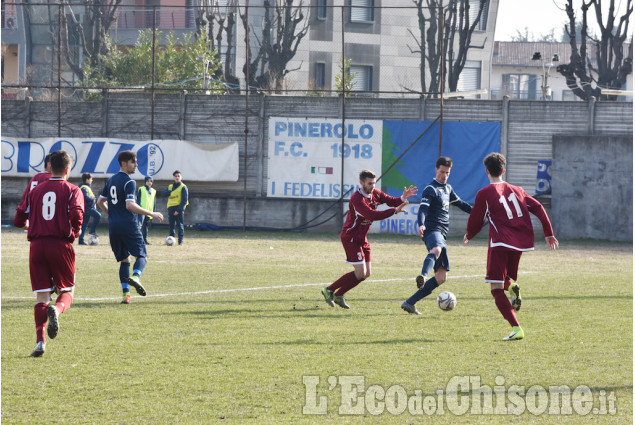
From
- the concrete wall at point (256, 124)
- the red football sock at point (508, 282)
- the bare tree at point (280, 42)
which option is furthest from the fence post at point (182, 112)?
the red football sock at point (508, 282)

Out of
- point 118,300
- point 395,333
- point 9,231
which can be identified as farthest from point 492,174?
point 9,231

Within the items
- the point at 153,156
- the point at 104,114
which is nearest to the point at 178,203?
the point at 153,156

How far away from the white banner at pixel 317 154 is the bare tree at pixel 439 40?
14.9 ft

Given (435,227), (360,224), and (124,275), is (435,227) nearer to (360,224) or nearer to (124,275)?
(360,224)

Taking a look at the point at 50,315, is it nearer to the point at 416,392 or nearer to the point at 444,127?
the point at 416,392

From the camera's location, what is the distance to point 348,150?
91.8 ft

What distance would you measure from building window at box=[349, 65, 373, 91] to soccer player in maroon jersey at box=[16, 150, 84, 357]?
2929cm

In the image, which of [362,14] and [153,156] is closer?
[153,156]

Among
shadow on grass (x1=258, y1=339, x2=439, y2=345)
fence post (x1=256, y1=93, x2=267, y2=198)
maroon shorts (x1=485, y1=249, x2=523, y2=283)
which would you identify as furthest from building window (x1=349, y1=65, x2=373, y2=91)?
shadow on grass (x1=258, y1=339, x2=439, y2=345)

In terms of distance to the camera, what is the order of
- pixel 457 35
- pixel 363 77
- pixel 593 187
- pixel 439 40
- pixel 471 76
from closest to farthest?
pixel 593 187, pixel 439 40, pixel 457 35, pixel 363 77, pixel 471 76

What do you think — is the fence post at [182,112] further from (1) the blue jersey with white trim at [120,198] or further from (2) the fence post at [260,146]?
(1) the blue jersey with white trim at [120,198]

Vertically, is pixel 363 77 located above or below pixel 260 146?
above

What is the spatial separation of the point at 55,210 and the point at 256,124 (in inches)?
800

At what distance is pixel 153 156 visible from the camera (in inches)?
1123
